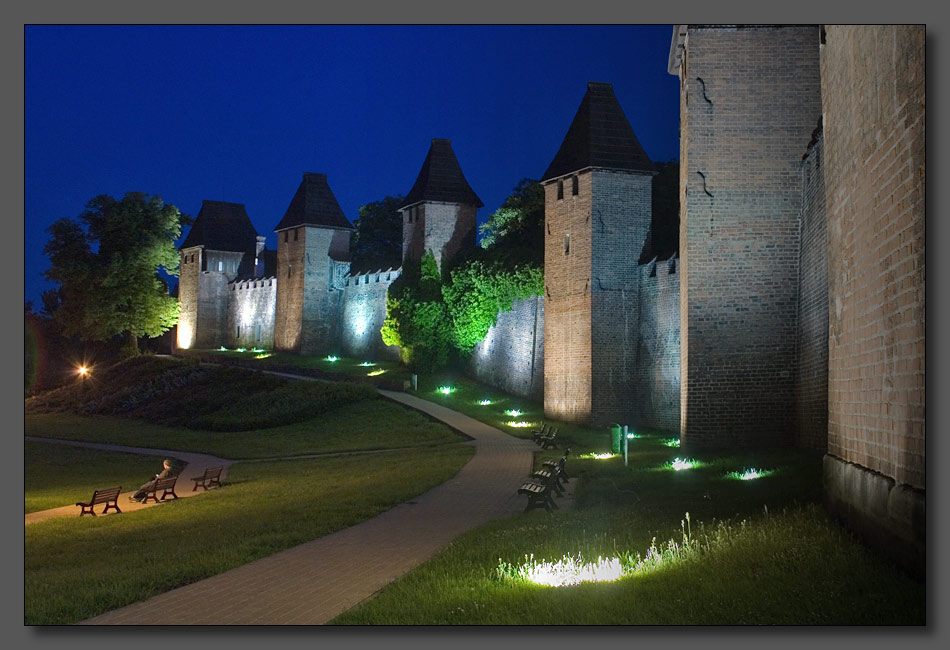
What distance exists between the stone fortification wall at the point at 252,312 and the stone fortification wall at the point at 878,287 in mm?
53148

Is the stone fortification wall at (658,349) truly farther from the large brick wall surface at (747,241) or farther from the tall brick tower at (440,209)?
the tall brick tower at (440,209)

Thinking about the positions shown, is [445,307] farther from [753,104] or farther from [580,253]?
[753,104]

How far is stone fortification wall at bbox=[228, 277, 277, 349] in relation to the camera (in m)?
59.7

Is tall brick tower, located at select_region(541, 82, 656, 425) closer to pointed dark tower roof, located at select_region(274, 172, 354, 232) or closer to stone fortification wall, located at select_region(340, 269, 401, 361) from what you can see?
stone fortification wall, located at select_region(340, 269, 401, 361)

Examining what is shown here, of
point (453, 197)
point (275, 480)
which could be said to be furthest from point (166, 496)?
point (453, 197)

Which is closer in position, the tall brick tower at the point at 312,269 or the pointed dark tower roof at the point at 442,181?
the pointed dark tower roof at the point at 442,181

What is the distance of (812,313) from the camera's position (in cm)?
1555

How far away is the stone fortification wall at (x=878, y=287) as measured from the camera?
5.91 metres

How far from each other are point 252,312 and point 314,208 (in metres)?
10.6

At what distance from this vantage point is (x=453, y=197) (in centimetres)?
4494

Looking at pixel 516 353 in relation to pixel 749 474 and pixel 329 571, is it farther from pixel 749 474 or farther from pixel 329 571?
pixel 329 571

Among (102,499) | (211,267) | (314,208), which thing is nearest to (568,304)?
(102,499)

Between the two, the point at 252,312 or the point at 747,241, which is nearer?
the point at 747,241

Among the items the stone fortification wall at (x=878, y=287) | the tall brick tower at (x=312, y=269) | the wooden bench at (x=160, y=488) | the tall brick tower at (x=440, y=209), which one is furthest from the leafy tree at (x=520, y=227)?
the stone fortification wall at (x=878, y=287)
